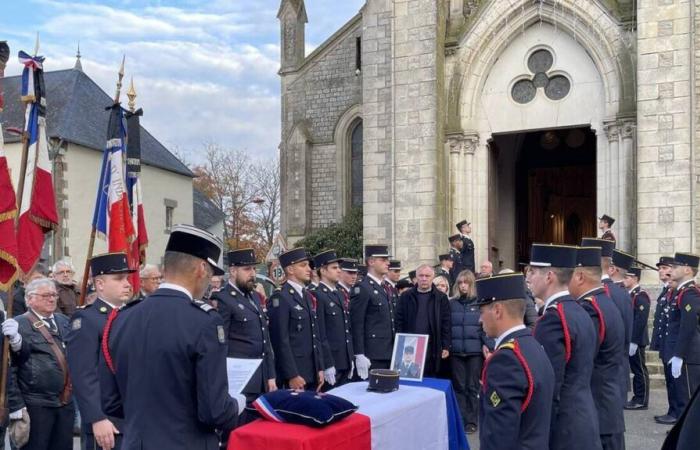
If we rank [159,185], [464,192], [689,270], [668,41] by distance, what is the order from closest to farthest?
[689,270], [668,41], [464,192], [159,185]

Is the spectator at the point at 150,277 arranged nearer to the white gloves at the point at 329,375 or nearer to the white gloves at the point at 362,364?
the white gloves at the point at 329,375

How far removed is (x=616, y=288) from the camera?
6.46m

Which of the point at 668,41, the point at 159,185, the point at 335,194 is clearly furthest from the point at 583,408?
the point at 159,185

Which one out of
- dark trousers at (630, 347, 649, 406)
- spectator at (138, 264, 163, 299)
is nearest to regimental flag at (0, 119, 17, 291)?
spectator at (138, 264, 163, 299)

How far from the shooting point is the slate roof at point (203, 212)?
3588 centimetres

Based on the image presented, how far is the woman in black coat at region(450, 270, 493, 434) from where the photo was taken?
925 cm

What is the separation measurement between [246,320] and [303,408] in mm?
2260

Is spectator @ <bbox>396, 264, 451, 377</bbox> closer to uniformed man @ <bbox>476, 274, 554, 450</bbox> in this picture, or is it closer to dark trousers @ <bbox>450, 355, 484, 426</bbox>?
dark trousers @ <bbox>450, 355, 484, 426</bbox>

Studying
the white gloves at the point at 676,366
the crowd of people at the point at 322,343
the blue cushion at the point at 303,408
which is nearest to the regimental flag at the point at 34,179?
the crowd of people at the point at 322,343

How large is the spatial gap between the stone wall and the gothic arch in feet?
37.1

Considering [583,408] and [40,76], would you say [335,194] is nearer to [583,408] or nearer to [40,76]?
[40,76]

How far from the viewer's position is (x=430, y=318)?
9117 millimetres

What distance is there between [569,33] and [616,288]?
9863 millimetres

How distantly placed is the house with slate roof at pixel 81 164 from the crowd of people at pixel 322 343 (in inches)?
654
